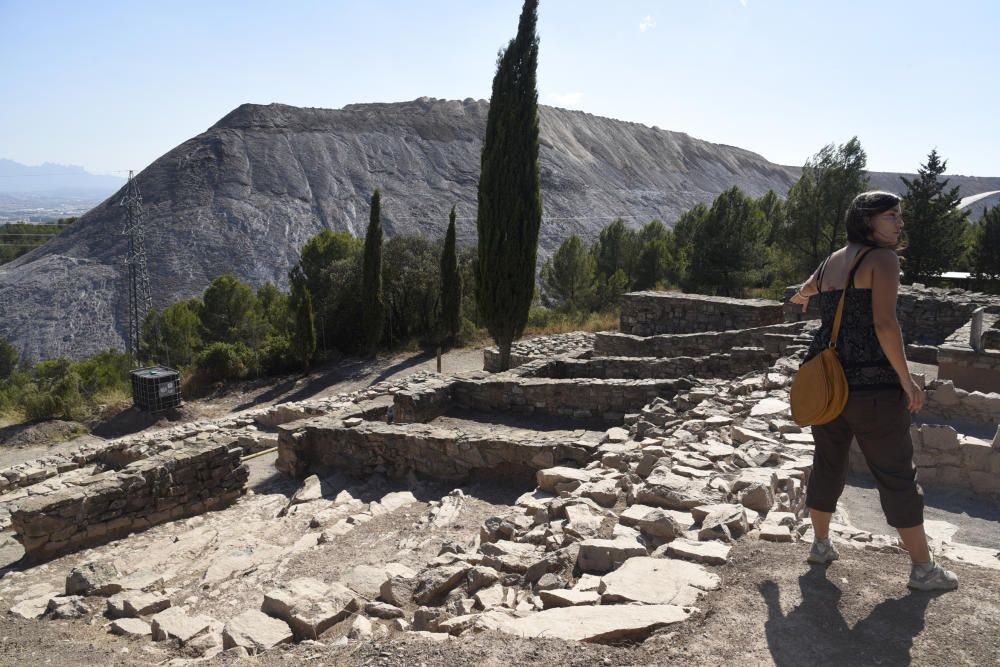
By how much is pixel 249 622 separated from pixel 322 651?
0.73 meters

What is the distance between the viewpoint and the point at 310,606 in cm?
391

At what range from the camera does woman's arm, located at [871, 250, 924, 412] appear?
2898 millimetres

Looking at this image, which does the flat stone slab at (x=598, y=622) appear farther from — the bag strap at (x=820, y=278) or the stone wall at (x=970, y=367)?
the stone wall at (x=970, y=367)

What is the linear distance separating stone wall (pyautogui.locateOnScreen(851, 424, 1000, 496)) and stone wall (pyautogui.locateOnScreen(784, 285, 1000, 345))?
7.43 m

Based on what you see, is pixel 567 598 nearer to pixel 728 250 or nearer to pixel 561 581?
pixel 561 581

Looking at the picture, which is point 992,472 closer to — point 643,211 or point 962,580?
point 962,580

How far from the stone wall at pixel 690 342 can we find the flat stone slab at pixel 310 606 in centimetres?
930

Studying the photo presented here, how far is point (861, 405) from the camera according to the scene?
300 cm

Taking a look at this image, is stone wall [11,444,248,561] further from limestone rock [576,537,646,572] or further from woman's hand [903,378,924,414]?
woman's hand [903,378,924,414]

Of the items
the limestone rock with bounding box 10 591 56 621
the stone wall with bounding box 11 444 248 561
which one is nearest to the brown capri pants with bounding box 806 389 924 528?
the limestone rock with bounding box 10 591 56 621

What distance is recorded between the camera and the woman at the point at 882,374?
116 inches

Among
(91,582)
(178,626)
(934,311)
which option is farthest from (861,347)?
(934,311)

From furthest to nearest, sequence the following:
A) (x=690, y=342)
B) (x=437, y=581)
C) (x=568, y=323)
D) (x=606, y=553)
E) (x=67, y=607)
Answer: (x=568, y=323), (x=690, y=342), (x=67, y=607), (x=437, y=581), (x=606, y=553)

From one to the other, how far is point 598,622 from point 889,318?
76.5 inches
